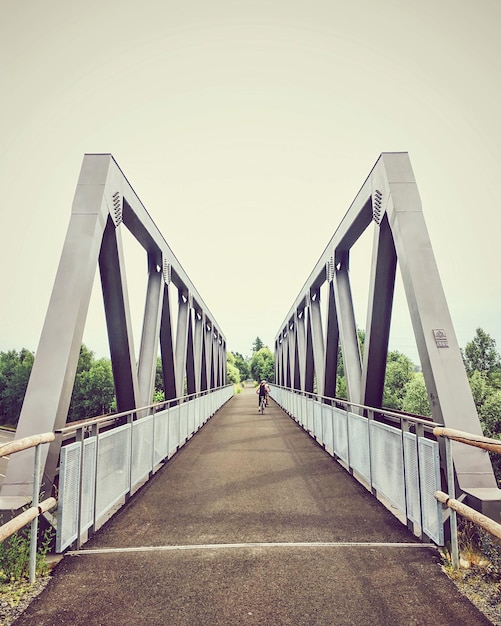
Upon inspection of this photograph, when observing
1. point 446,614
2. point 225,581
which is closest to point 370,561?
point 446,614

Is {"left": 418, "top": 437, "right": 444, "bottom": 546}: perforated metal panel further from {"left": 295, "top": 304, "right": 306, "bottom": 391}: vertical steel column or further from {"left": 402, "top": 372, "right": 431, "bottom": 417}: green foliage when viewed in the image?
{"left": 402, "top": 372, "right": 431, "bottom": 417}: green foliage

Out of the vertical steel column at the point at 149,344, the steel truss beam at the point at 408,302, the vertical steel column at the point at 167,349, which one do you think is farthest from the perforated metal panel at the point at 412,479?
the vertical steel column at the point at 167,349

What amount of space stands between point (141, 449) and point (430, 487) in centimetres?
403

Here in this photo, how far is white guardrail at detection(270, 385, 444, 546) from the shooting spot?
3.90 metres

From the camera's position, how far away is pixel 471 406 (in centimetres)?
477

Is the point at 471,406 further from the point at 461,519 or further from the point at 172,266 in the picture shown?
the point at 172,266

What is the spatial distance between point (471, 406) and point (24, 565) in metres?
4.73

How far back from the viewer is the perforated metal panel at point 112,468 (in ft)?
14.6

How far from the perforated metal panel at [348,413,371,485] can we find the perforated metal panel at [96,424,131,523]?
3.33 meters

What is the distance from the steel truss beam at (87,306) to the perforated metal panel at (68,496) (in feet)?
1.98

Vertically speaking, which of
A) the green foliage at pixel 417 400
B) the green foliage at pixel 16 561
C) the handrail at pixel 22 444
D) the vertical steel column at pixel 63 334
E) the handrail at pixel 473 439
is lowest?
the green foliage at pixel 417 400

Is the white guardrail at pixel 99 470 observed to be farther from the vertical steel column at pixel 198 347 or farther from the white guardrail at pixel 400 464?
the vertical steel column at pixel 198 347

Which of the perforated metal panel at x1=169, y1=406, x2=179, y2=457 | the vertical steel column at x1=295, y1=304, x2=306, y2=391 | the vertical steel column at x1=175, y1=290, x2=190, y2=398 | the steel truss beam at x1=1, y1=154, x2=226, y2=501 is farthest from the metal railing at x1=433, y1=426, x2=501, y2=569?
the vertical steel column at x1=295, y1=304, x2=306, y2=391

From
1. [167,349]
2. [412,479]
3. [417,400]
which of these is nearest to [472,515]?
[412,479]
